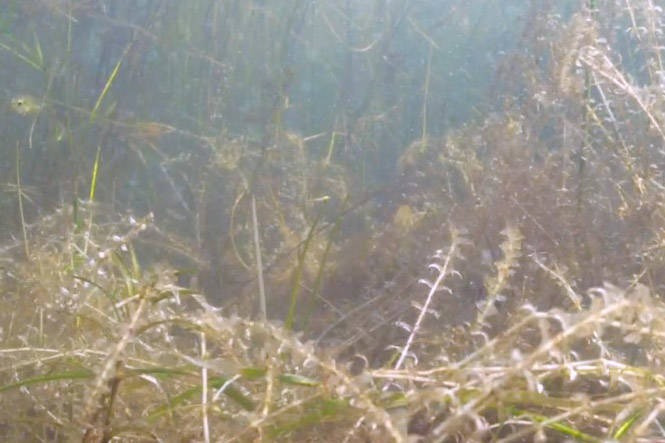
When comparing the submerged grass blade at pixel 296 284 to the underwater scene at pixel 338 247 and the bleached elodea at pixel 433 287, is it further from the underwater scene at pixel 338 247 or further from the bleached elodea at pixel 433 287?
the bleached elodea at pixel 433 287

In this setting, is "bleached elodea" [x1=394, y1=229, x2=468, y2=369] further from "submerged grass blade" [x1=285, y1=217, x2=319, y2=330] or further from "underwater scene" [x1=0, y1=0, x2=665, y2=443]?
"submerged grass blade" [x1=285, y1=217, x2=319, y2=330]

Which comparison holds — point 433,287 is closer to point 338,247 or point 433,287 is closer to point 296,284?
point 296,284

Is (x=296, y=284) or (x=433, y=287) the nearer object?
(x=433, y=287)

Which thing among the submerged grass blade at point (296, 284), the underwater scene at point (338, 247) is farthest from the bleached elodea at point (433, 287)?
the submerged grass blade at point (296, 284)

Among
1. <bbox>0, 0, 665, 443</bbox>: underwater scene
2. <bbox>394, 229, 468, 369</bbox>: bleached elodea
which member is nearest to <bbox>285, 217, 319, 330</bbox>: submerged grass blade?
<bbox>0, 0, 665, 443</bbox>: underwater scene

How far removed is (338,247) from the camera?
403 cm

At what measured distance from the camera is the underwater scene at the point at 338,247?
55.1 inches

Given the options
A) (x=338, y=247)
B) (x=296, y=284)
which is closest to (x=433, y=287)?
(x=296, y=284)

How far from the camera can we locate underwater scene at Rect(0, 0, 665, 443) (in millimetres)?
1400

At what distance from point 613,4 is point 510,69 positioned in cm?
71

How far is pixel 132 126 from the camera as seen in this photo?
221 inches

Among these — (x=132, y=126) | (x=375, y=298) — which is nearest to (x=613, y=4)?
(x=375, y=298)

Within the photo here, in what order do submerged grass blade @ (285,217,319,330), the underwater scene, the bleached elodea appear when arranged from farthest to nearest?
submerged grass blade @ (285,217,319,330), the bleached elodea, the underwater scene

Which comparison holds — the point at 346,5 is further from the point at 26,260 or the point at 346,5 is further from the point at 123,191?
the point at 26,260
